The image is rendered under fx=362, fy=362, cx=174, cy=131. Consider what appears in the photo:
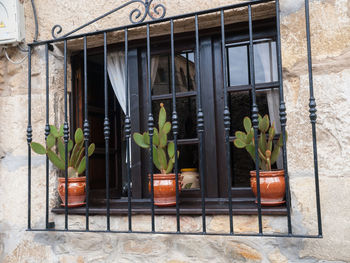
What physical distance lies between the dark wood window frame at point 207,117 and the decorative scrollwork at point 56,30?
1.38ft

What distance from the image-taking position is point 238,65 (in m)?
2.17

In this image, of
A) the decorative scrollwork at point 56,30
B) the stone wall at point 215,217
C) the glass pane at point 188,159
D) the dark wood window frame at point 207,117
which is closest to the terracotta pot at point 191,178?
the glass pane at point 188,159

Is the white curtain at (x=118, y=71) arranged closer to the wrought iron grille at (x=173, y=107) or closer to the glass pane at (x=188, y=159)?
the wrought iron grille at (x=173, y=107)

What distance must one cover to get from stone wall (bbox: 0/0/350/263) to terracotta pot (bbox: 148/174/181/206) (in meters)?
0.08

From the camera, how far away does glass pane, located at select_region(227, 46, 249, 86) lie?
2.14 m

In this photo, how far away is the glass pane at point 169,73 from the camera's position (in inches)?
89.7

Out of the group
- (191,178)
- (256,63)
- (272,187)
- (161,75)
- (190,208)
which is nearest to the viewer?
(272,187)

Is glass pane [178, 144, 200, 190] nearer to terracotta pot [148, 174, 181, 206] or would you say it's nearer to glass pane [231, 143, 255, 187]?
glass pane [231, 143, 255, 187]

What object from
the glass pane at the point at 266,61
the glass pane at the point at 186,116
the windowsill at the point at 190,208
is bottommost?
the windowsill at the point at 190,208

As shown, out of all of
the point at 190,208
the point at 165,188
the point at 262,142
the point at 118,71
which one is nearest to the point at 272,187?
the point at 262,142

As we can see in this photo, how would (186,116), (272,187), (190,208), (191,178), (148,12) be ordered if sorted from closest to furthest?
(272,187), (190,208), (148,12), (191,178), (186,116)

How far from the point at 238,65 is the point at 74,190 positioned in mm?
1196

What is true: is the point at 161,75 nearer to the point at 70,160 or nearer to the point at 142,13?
the point at 142,13

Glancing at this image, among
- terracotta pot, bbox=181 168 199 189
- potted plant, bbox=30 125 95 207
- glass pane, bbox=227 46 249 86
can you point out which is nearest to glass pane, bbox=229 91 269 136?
glass pane, bbox=227 46 249 86
